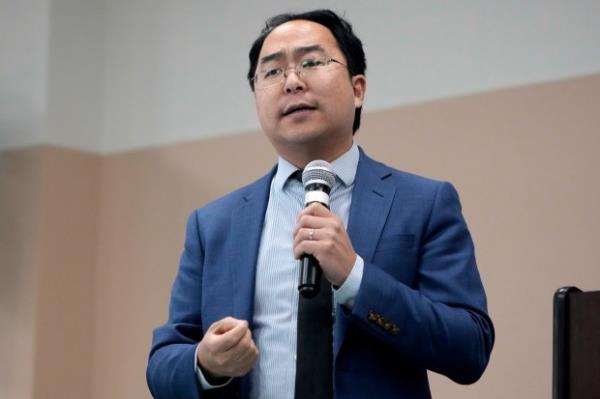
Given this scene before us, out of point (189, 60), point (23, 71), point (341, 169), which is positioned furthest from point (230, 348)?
point (23, 71)

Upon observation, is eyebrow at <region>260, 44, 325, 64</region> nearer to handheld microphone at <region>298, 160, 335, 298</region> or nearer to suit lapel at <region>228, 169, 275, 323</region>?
suit lapel at <region>228, 169, 275, 323</region>

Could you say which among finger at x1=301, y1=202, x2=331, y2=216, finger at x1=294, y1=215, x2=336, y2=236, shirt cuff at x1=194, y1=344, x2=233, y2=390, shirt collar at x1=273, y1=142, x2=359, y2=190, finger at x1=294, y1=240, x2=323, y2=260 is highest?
shirt collar at x1=273, y1=142, x2=359, y2=190

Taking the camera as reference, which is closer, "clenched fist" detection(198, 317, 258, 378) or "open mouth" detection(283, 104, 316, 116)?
"clenched fist" detection(198, 317, 258, 378)

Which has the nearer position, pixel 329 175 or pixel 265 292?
pixel 329 175

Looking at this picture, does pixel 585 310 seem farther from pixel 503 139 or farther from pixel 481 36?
pixel 481 36

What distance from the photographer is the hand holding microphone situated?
4.54ft

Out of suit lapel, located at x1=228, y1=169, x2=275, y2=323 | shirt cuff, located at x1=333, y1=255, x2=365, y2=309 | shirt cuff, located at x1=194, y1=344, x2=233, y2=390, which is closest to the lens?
shirt cuff, located at x1=333, y1=255, x2=365, y2=309

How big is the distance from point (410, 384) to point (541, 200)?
151 centimetres

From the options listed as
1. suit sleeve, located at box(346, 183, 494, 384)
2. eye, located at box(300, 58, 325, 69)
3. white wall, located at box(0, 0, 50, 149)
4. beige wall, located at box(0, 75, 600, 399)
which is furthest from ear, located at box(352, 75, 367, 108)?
white wall, located at box(0, 0, 50, 149)

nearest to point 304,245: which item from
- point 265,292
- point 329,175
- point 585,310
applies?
point 329,175

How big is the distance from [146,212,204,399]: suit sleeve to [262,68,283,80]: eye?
0.34 meters

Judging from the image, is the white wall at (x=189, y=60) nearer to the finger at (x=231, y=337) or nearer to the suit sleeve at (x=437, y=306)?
the suit sleeve at (x=437, y=306)

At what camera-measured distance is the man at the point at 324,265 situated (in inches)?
58.7

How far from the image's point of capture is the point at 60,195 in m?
3.97
